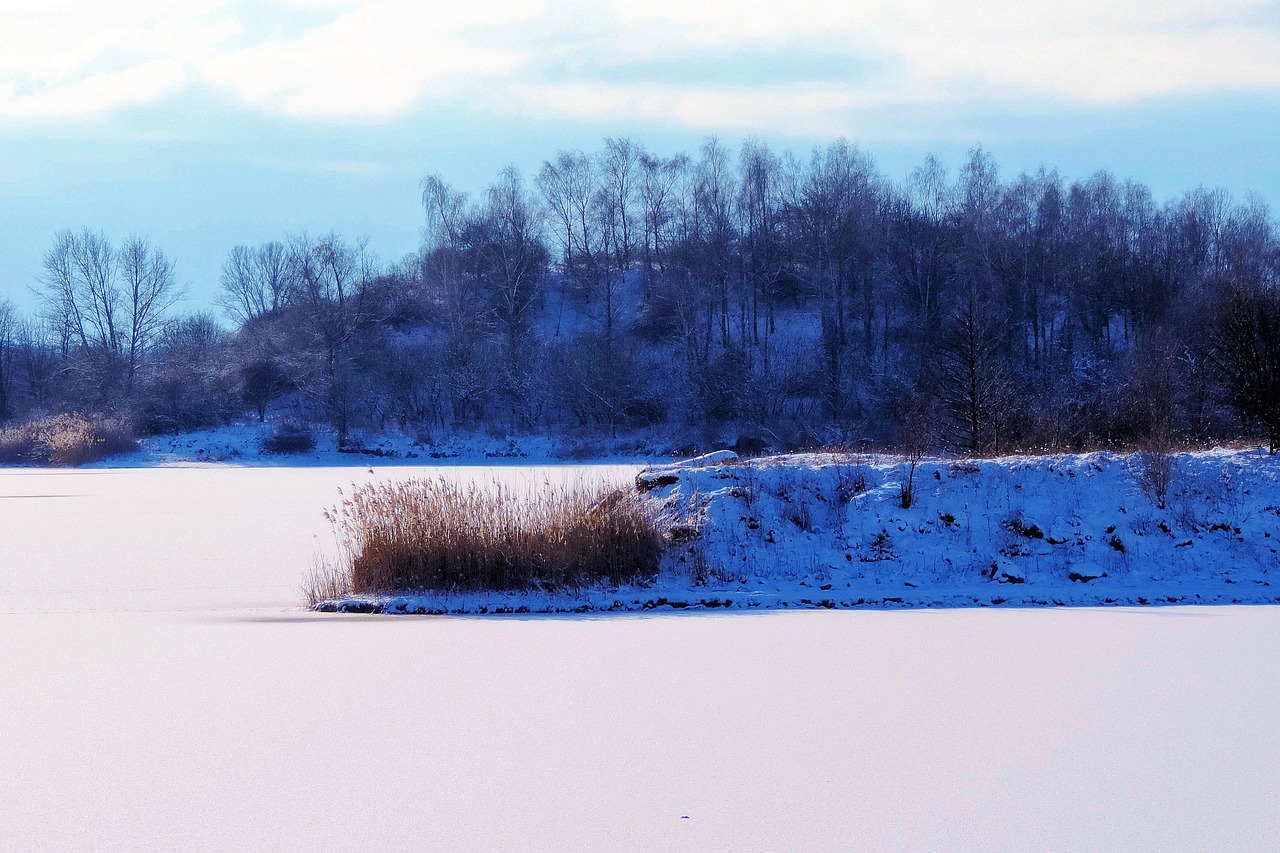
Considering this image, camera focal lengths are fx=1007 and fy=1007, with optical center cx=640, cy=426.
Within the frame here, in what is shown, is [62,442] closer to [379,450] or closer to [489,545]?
[379,450]

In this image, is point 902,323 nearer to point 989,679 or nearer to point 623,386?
point 623,386

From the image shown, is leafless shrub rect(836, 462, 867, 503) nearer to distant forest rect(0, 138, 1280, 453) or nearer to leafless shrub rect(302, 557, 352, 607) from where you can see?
leafless shrub rect(302, 557, 352, 607)

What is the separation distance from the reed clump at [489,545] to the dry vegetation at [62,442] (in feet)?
122

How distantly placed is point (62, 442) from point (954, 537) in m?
42.6

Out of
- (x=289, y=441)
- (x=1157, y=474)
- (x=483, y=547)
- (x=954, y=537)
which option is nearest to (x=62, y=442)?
(x=289, y=441)

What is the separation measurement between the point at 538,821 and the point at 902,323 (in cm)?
5705

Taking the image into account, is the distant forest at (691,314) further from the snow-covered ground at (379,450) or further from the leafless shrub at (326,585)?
the leafless shrub at (326,585)

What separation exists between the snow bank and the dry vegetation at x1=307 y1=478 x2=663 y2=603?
290 mm

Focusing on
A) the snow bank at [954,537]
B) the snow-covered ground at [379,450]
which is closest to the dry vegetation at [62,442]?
the snow-covered ground at [379,450]

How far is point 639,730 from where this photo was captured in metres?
6.37

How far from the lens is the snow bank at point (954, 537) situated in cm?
1208

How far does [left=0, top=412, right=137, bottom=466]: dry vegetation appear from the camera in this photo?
43969mm

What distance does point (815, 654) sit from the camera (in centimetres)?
866

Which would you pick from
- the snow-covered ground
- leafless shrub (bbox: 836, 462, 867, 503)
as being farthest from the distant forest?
leafless shrub (bbox: 836, 462, 867, 503)
